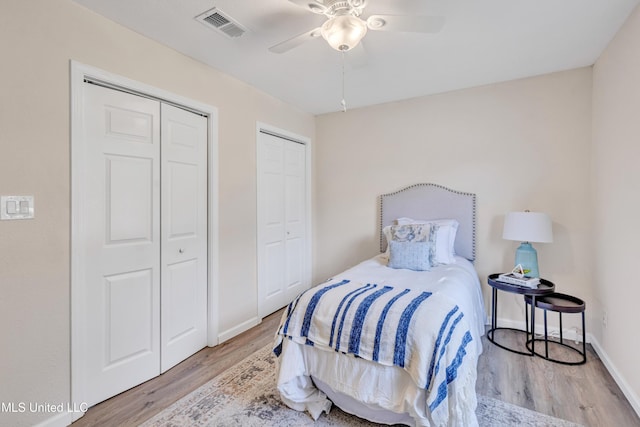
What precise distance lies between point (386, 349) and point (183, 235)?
178 cm

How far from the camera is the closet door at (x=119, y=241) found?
188 cm

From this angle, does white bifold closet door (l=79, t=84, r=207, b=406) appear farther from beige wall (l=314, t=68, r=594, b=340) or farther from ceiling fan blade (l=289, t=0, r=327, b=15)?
beige wall (l=314, t=68, r=594, b=340)

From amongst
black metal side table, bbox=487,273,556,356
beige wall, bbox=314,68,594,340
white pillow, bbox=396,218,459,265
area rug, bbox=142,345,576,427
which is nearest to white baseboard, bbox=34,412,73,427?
area rug, bbox=142,345,576,427

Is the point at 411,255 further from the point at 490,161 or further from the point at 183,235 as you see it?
the point at 183,235

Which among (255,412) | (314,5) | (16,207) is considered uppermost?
(314,5)

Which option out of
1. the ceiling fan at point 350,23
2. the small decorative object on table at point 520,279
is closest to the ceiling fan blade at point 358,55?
the ceiling fan at point 350,23

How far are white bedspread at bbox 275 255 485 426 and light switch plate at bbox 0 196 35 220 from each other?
1535 mm

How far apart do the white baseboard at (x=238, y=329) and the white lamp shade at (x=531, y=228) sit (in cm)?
257

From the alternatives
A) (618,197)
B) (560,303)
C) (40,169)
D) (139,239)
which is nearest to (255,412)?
(139,239)

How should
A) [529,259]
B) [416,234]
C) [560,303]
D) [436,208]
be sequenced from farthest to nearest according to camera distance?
[436,208], [416,234], [529,259], [560,303]

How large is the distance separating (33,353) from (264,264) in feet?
6.36

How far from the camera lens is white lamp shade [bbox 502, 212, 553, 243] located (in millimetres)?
2541

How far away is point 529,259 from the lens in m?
2.67

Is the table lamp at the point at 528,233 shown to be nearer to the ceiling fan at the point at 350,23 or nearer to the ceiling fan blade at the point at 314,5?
the ceiling fan at the point at 350,23
